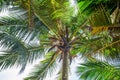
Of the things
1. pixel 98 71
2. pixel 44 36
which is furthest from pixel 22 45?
pixel 98 71

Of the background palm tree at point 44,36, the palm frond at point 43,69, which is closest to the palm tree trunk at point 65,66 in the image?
the background palm tree at point 44,36

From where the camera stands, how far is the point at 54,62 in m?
11.9

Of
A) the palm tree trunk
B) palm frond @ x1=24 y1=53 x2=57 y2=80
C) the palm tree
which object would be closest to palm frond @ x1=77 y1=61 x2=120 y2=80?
the palm tree

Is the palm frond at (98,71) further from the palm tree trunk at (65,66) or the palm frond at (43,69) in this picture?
the palm frond at (43,69)

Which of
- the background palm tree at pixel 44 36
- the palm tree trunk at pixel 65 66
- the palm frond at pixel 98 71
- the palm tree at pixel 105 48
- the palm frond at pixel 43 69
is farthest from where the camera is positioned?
the palm frond at pixel 43 69

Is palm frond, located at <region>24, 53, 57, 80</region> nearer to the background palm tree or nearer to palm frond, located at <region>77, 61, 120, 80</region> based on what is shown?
the background palm tree

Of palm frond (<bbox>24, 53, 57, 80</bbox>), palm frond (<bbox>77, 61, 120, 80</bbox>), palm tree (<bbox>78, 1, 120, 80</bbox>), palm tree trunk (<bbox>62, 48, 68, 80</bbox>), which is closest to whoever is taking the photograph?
palm tree (<bbox>78, 1, 120, 80</bbox>)

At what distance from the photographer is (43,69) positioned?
12.1 meters

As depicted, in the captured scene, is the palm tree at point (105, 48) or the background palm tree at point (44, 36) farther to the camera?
the background palm tree at point (44, 36)

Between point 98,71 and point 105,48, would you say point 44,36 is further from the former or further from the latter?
point 105,48

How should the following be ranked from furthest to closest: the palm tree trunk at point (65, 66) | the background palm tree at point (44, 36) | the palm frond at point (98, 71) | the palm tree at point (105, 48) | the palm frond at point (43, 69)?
the palm frond at point (43, 69)
the palm tree trunk at point (65, 66)
the background palm tree at point (44, 36)
the palm frond at point (98, 71)
the palm tree at point (105, 48)

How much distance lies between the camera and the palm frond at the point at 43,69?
1182 cm

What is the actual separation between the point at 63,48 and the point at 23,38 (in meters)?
1.24

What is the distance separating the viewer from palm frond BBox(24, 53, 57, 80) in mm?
11820
